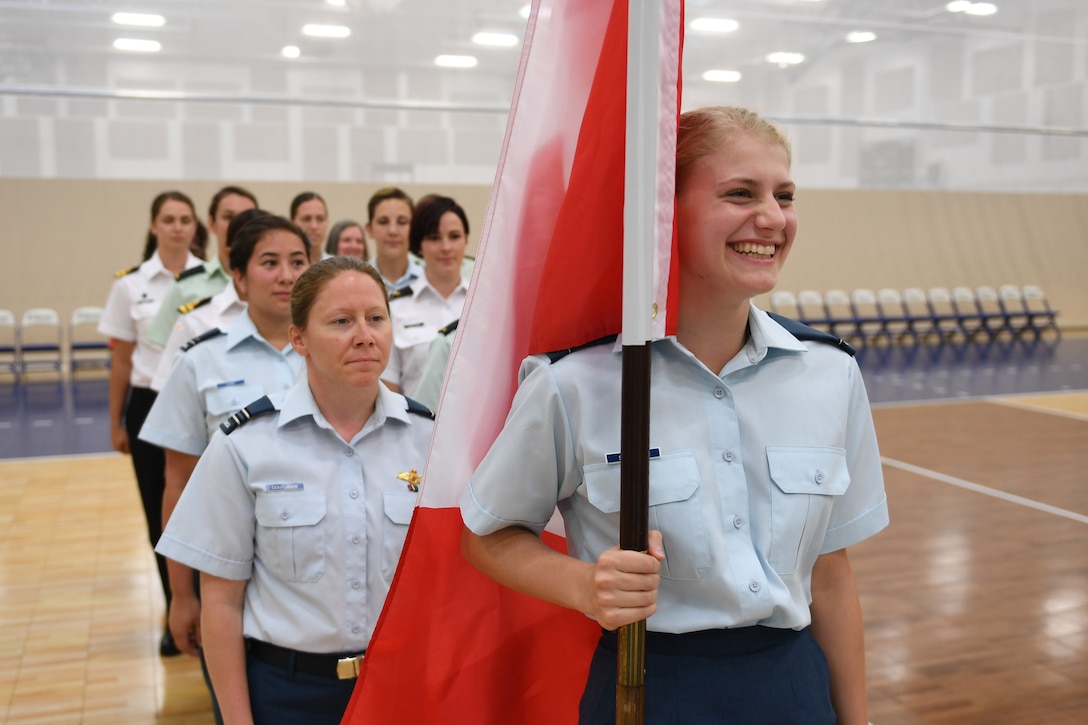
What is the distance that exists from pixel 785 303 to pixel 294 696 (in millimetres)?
13157

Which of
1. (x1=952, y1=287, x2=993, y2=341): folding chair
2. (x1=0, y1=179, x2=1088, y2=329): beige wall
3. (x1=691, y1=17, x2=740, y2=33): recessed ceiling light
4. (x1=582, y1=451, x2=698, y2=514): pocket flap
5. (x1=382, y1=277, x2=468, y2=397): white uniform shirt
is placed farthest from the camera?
(x1=952, y1=287, x2=993, y2=341): folding chair

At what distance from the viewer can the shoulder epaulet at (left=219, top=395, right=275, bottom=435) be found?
193 cm

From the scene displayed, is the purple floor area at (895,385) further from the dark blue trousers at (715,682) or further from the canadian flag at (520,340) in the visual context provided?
the dark blue trousers at (715,682)

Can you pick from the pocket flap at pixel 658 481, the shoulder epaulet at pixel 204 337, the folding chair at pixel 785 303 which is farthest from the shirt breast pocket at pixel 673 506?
the folding chair at pixel 785 303

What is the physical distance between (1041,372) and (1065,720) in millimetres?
9661

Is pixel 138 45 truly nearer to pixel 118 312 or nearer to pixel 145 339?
pixel 118 312

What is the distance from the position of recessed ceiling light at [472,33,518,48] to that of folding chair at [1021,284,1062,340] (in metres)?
9.66

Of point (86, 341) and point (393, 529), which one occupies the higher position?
point (393, 529)

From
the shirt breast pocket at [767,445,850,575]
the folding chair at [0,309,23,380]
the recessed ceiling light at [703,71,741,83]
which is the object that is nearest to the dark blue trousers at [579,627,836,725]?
the shirt breast pocket at [767,445,850,575]

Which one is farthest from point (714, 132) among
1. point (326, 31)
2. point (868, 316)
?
point (868, 316)

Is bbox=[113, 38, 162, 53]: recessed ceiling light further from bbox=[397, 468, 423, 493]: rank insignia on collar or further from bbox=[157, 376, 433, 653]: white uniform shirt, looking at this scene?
bbox=[397, 468, 423, 493]: rank insignia on collar

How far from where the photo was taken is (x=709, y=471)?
1261mm

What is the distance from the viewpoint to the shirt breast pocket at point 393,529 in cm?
194

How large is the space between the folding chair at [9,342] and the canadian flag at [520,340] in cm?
1137
